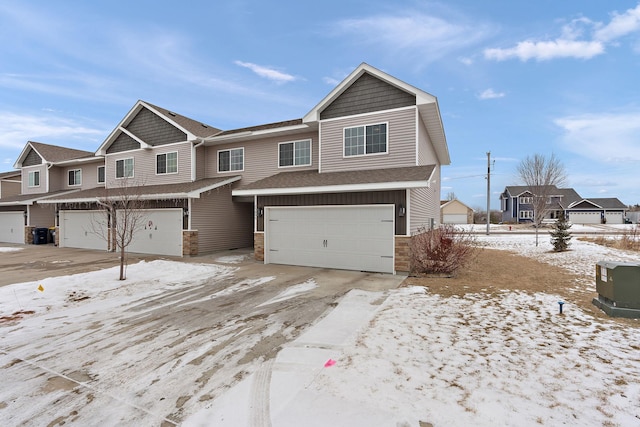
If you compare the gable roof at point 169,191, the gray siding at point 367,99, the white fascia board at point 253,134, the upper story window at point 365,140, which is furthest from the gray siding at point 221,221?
the upper story window at point 365,140

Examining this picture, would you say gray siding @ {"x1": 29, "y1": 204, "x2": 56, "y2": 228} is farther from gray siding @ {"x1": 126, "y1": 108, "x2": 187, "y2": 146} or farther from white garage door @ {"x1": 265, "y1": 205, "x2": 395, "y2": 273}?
white garage door @ {"x1": 265, "y1": 205, "x2": 395, "y2": 273}

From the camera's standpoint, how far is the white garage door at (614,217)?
154 feet

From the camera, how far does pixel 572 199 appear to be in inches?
1944

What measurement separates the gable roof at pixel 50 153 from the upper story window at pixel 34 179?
66.5 inches

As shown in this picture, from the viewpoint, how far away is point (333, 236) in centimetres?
1105

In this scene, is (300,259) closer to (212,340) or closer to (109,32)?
(212,340)

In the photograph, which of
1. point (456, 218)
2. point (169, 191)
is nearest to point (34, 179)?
point (169, 191)

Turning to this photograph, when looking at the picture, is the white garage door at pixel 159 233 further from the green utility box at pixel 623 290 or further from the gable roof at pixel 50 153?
the green utility box at pixel 623 290

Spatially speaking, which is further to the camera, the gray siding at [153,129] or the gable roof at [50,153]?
the gable roof at [50,153]

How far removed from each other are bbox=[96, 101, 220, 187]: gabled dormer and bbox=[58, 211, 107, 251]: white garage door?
2.52m

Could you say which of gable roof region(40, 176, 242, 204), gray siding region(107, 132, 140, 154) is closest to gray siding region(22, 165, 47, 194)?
gable roof region(40, 176, 242, 204)

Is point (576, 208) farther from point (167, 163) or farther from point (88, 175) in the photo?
point (88, 175)

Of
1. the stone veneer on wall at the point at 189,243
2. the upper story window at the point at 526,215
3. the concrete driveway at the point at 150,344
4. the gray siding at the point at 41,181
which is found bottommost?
the concrete driveway at the point at 150,344

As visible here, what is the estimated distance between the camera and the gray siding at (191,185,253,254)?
14.7 metres
